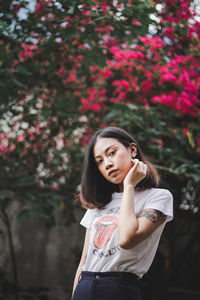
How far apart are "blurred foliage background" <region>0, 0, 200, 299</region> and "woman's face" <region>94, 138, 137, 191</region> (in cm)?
88

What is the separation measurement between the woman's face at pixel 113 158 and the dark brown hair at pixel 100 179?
4cm

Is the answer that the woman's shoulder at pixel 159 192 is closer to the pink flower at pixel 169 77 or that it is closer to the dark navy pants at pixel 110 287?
the dark navy pants at pixel 110 287

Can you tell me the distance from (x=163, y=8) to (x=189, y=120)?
1.19 metres

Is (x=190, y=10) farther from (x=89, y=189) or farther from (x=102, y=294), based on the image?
(x=102, y=294)

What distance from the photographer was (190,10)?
3.00 meters

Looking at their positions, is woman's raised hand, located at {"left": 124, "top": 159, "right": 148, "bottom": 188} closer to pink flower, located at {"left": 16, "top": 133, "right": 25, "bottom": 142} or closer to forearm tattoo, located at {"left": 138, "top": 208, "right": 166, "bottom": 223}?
forearm tattoo, located at {"left": 138, "top": 208, "right": 166, "bottom": 223}

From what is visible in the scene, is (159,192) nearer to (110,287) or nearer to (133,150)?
(133,150)

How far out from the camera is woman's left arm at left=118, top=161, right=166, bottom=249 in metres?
1.44

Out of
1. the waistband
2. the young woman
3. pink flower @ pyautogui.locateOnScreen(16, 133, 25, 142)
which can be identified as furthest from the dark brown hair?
pink flower @ pyautogui.locateOnScreen(16, 133, 25, 142)

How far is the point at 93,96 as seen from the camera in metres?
4.22

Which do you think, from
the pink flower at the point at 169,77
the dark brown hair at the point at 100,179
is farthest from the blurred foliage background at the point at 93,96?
the dark brown hair at the point at 100,179

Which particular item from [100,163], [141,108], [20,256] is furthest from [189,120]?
[20,256]

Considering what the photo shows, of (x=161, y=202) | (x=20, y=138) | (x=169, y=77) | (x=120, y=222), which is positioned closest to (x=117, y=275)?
(x=120, y=222)

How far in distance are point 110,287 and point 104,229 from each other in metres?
0.28
